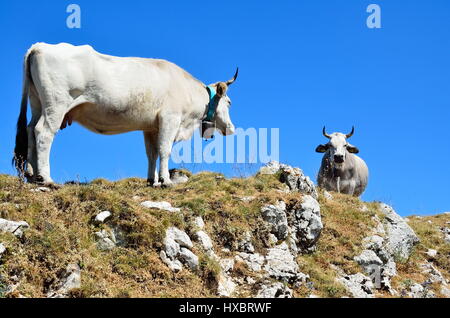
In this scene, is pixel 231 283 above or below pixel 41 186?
below

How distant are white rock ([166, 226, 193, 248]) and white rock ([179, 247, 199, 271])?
0.21m

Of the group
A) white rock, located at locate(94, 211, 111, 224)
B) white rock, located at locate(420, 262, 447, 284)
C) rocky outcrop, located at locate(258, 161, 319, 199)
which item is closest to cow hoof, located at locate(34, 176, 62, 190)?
white rock, located at locate(94, 211, 111, 224)

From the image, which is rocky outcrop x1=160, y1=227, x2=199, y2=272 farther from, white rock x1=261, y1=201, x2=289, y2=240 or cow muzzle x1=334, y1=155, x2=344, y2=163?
cow muzzle x1=334, y1=155, x2=344, y2=163

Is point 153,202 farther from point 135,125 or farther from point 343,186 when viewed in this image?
point 343,186

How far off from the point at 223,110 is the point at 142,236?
730 cm

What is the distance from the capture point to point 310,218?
15.4 metres

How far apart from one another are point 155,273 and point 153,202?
7.92 feet

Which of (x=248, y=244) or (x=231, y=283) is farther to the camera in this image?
(x=248, y=244)

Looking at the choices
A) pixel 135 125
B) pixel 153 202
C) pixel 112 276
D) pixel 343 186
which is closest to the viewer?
pixel 112 276

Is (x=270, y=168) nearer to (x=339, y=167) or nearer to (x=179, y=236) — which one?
(x=339, y=167)

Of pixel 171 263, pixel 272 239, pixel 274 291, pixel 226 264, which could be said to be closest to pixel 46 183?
pixel 171 263

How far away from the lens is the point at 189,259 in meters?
12.3

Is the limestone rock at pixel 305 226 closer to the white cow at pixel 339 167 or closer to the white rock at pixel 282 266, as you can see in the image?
the white rock at pixel 282 266
